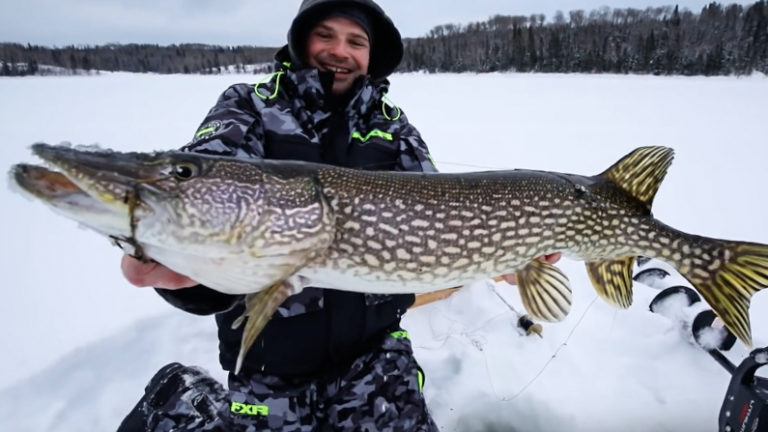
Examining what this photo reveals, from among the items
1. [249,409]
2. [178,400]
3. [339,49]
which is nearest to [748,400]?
[249,409]

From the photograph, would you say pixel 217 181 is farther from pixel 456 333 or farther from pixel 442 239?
pixel 456 333

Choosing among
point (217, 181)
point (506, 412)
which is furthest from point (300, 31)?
point (506, 412)

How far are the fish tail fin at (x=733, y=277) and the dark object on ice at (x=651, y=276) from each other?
132cm

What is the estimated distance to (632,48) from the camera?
32.6m

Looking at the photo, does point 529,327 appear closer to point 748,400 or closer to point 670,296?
point 670,296

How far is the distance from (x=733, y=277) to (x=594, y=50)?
37.3 metres

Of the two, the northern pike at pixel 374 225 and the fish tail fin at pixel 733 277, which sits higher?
the northern pike at pixel 374 225

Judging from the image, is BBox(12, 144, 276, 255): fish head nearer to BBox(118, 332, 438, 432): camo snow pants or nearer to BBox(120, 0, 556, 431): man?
BBox(120, 0, 556, 431): man

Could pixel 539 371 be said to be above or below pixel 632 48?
below

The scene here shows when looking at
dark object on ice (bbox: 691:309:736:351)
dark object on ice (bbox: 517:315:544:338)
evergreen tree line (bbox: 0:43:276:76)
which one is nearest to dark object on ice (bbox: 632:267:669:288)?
dark object on ice (bbox: 691:309:736:351)

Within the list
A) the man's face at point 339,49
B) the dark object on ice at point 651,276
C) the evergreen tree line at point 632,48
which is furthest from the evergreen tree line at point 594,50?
the man's face at point 339,49

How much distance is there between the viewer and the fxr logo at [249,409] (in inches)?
58.8

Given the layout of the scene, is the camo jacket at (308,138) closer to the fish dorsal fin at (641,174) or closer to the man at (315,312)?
the man at (315,312)

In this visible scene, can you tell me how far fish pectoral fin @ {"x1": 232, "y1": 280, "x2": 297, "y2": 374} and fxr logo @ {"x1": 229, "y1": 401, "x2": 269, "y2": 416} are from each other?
0.51 metres
